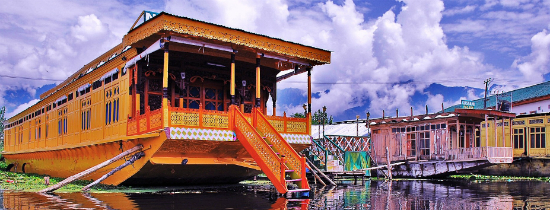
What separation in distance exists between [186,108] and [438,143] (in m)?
16.8

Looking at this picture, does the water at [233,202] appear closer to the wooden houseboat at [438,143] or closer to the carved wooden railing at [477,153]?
the carved wooden railing at [477,153]

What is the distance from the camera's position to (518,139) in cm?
2936

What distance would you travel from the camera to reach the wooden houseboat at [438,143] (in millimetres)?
24781

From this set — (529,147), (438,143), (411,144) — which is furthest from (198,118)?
(529,147)

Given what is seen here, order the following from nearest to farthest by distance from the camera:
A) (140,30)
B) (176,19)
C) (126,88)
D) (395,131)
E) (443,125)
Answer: (176,19), (140,30), (126,88), (443,125), (395,131)

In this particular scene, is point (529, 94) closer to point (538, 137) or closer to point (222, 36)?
point (538, 137)

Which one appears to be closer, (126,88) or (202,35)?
(202,35)

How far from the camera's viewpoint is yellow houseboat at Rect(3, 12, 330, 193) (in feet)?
45.3

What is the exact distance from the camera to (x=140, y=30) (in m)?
14.8

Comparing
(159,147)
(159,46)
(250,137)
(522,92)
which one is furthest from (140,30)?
(522,92)

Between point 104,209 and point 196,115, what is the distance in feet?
15.1

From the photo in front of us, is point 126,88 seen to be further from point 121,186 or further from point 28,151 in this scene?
point 28,151

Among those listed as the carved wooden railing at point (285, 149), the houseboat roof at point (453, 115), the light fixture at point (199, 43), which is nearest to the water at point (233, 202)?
the carved wooden railing at point (285, 149)

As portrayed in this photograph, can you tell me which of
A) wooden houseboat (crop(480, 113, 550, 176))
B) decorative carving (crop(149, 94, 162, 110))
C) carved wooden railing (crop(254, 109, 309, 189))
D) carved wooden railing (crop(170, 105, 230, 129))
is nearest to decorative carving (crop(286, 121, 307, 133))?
carved wooden railing (crop(254, 109, 309, 189))
